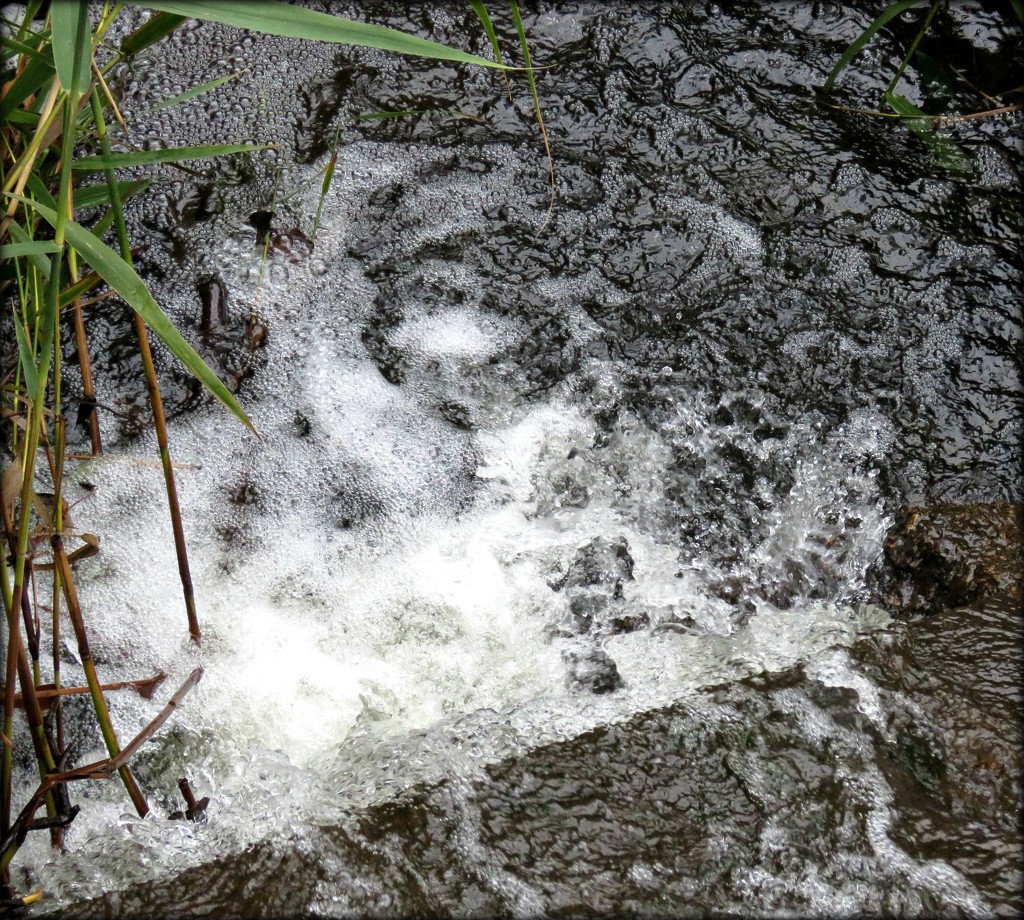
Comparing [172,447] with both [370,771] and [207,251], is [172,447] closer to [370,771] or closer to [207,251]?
[207,251]

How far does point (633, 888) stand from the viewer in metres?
1.50

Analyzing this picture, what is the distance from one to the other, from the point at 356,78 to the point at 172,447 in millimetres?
1344

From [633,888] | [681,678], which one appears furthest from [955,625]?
[633,888]

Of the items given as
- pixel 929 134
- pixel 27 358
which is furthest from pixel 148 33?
pixel 929 134

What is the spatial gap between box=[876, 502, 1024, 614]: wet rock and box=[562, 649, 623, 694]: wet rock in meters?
0.63

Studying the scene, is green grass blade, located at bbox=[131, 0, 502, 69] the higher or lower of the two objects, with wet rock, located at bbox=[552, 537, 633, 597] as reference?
higher

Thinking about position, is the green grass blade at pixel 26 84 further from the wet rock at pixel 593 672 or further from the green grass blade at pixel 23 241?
the wet rock at pixel 593 672

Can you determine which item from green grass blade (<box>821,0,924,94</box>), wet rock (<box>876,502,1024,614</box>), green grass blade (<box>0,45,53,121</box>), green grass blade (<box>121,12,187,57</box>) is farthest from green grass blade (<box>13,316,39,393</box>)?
green grass blade (<box>821,0,924,94</box>)

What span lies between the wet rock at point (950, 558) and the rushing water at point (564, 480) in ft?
0.19

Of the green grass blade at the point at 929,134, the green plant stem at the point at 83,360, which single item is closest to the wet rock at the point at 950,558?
the green grass blade at the point at 929,134

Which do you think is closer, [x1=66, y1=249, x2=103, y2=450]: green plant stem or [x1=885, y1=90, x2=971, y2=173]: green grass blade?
[x1=66, y1=249, x2=103, y2=450]: green plant stem

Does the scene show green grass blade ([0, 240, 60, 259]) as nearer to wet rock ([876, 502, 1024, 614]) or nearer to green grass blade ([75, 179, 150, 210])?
green grass blade ([75, 179, 150, 210])

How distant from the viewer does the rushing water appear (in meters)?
1.56

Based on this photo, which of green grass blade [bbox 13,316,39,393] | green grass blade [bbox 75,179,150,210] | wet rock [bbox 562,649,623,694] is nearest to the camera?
green grass blade [bbox 13,316,39,393]
